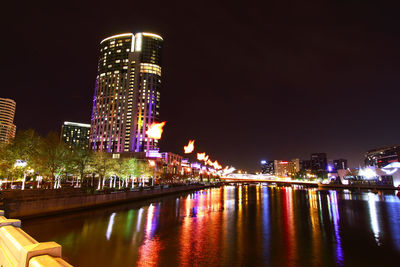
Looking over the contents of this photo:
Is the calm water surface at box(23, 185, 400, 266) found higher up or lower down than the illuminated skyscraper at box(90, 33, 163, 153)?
lower down

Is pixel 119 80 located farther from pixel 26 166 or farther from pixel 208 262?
pixel 208 262

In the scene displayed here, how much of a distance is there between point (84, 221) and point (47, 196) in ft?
18.6

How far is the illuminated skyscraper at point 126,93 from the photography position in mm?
154375

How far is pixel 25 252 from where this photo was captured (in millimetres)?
3809

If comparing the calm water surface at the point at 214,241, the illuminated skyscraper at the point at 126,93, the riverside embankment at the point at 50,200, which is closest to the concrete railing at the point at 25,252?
the calm water surface at the point at 214,241

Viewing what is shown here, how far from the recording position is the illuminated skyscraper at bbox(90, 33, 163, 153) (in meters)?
154

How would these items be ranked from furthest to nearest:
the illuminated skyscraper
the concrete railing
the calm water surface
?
the illuminated skyscraper → the calm water surface → the concrete railing

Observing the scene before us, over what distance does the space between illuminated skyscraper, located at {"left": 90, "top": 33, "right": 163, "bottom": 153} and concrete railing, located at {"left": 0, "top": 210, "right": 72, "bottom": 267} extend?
5863 inches

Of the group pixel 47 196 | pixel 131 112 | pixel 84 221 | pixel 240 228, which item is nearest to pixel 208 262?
pixel 240 228

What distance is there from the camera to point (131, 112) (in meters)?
157

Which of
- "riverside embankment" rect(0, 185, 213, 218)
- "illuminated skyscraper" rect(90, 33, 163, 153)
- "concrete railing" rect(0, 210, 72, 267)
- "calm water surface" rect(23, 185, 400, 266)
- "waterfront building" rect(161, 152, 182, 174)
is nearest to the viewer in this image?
"concrete railing" rect(0, 210, 72, 267)

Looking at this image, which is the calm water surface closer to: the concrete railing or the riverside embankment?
the riverside embankment

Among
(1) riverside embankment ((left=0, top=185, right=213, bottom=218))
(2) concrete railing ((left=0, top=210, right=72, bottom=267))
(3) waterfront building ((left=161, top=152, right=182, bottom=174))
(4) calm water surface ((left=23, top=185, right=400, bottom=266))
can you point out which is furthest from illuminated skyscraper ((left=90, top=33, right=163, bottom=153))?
(2) concrete railing ((left=0, top=210, right=72, bottom=267))

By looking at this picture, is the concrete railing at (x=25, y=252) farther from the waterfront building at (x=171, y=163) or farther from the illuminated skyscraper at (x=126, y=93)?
the illuminated skyscraper at (x=126, y=93)
